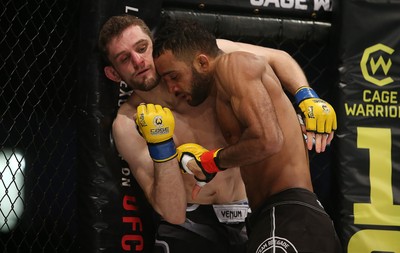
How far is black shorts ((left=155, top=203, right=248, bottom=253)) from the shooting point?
264cm

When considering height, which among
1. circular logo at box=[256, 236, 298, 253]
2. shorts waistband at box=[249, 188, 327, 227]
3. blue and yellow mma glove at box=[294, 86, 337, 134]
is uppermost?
blue and yellow mma glove at box=[294, 86, 337, 134]

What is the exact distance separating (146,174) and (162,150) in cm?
18

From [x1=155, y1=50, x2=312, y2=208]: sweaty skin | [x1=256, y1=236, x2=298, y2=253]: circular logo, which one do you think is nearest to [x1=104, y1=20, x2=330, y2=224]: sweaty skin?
[x1=155, y1=50, x2=312, y2=208]: sweaty skin

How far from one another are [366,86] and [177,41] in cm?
96

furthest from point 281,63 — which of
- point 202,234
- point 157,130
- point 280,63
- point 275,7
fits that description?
point 202,234

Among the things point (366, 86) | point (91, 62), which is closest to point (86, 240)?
point (91, 62)

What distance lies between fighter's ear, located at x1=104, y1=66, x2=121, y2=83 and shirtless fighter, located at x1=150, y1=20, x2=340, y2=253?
0.18 m

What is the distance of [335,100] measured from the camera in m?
2.92

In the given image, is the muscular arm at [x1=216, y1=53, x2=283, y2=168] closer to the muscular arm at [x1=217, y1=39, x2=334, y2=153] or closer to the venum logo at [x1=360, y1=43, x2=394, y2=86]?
the muscular arm at [x1=217, y1=39, x2=334, y2=153]

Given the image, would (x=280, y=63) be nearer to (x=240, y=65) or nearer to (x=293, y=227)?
(x=240, y=65)

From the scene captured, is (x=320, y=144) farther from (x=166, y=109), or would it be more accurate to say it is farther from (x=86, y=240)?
(x=86, y=240)

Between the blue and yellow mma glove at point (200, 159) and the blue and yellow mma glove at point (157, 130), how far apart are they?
44 mm

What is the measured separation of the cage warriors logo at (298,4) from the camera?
2.95 m

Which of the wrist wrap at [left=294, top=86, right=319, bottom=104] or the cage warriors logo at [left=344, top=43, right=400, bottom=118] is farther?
the cage warriors logo at [left=344, top=43, right=400, bottom=118]
